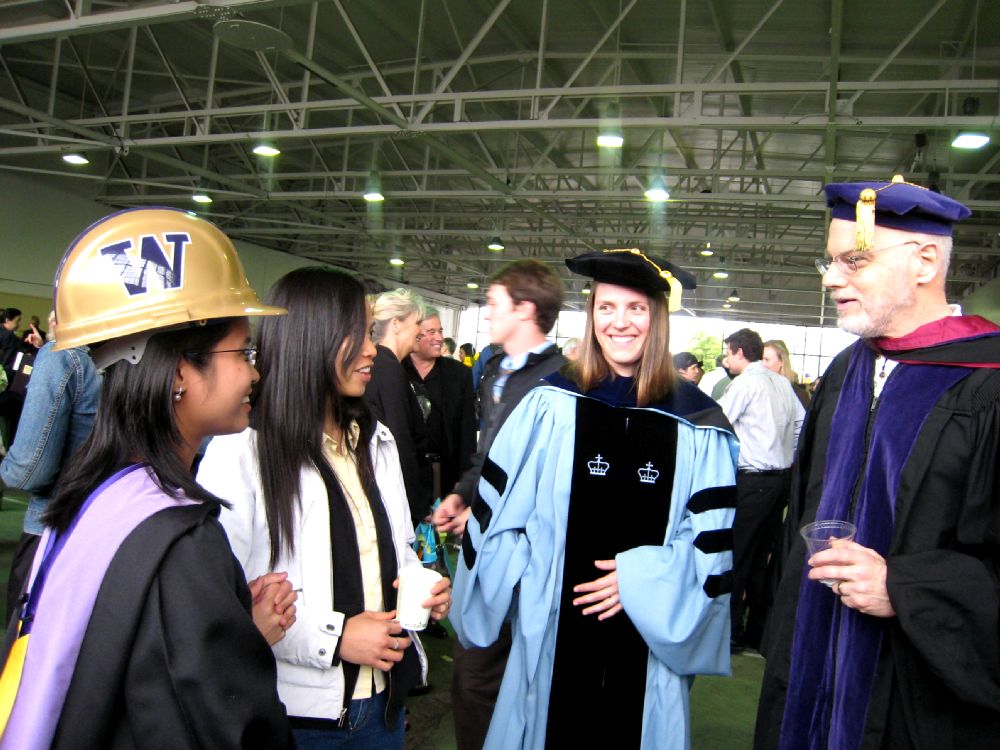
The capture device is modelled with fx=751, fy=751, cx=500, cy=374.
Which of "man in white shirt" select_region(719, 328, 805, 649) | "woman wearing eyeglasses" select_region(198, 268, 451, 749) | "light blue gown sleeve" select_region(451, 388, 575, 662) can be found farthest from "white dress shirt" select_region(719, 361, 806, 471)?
"woman wearing eyeglasses" select_region(198, 268, 451, 749)

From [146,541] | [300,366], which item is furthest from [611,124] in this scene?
[146,541]

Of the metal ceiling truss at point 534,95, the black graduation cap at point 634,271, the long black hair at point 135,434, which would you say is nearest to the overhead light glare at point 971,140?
the metal ceiling truss at point 534,95

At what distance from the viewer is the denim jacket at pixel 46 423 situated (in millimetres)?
2994

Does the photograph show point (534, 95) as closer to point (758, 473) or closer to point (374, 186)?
point (374, 186)

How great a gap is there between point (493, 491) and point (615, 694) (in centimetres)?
62

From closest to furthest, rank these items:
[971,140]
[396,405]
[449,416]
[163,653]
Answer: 1. [163,653]
2. [396,405]
3. [449,416]
4. [971,140]

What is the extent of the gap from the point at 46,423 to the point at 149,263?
7.48 ft

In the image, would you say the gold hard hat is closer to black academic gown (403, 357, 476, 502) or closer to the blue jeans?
the blue jeans

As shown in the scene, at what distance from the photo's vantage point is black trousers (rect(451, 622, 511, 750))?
2.52m

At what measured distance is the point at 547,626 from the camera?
1966 millimetres

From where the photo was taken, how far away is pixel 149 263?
1.15 meters

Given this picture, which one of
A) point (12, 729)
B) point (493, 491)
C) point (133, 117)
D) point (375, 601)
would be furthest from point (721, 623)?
point (133, 117)

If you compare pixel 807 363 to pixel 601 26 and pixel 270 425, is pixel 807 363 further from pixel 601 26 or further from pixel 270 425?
pixel 270 425

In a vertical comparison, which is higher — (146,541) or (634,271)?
(634,271)
